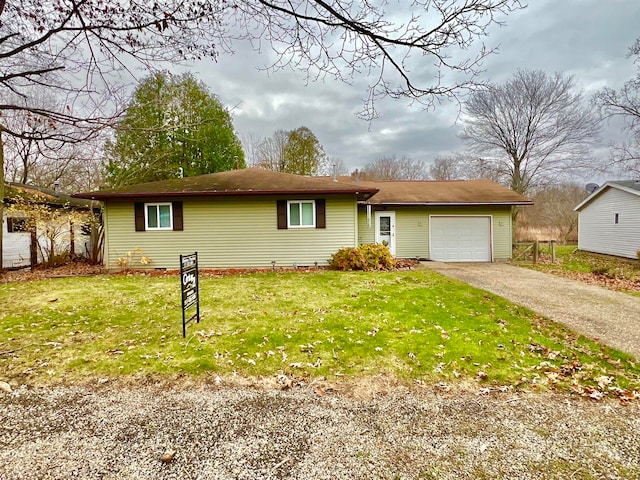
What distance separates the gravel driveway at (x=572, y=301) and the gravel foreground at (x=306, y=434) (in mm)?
2445

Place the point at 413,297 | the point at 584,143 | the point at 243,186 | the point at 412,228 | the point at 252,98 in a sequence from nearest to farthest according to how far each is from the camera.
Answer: the point at 252,98 → the point at 413,297 → the point at 243,186 → the point at 412,228 → the point at 584,143

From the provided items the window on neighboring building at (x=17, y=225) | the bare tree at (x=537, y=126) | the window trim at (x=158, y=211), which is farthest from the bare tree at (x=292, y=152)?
the window on neighboring building at (x=17, y=225)

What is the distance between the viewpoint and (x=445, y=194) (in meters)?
14.2

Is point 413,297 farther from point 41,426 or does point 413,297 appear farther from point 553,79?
point 553,79

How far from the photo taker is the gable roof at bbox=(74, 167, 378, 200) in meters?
10.5

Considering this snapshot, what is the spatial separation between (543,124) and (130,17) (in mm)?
25652

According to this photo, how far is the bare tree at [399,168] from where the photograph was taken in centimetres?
3378

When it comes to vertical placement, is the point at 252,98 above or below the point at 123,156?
below

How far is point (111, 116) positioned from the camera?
4312 mm

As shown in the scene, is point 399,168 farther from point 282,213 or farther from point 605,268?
point 282,213

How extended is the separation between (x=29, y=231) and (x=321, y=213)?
11709mm

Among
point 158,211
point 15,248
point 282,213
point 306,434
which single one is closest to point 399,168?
point 282,213

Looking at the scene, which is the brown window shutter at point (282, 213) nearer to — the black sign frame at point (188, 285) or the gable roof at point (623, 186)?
the black sign frame at point (188, 285)

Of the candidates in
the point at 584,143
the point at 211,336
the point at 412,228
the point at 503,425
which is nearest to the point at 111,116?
the point at 211,336
